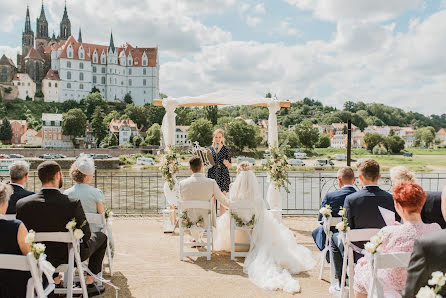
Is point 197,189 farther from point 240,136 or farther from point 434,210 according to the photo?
point 240,136

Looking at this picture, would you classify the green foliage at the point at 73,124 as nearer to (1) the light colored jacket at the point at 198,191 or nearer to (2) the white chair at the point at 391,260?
(1) the light colored jacket at the point at 198,191

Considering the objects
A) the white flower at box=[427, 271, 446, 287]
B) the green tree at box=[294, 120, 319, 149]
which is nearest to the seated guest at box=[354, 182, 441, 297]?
the white flower at box=[427, 271, 446, 287]

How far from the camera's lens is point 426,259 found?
1964mm

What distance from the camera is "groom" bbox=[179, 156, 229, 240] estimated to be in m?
5.87

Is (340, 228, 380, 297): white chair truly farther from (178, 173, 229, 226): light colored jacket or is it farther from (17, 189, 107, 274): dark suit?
→ (178, 173, 229, 226): light colored jacket

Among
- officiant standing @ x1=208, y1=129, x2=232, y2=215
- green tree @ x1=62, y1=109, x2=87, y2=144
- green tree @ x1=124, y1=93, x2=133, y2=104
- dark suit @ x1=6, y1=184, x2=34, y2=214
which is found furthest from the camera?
green tree @ x1=124, y1=93, x2=133, y2=104

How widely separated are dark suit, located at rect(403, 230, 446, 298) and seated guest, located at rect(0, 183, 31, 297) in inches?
98.1

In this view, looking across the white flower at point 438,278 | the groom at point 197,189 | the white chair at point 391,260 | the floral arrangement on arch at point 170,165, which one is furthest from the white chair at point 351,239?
the floral arrangement on arch at point 170,165

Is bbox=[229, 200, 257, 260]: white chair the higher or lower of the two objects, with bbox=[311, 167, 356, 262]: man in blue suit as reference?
lower

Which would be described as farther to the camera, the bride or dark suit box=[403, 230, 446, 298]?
the bride

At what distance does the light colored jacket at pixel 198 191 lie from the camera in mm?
5867

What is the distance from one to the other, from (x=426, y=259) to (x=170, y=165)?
257 inches

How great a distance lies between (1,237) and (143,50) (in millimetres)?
106218

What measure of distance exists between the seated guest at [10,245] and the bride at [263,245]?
2.83 metres
